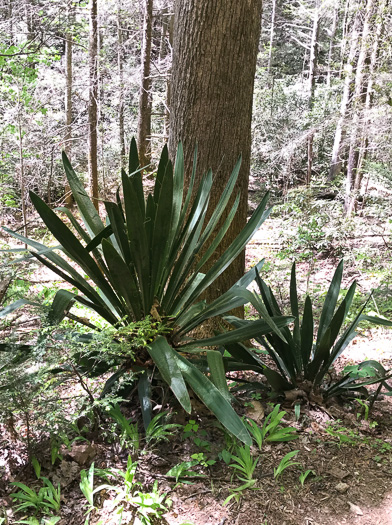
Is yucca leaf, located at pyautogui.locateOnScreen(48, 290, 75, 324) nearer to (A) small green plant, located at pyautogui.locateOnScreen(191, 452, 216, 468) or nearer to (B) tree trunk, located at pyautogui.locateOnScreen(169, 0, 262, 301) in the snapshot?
(A) small green plant, located at pyautogui.locateOnScreen(191, 452, 216, 468)

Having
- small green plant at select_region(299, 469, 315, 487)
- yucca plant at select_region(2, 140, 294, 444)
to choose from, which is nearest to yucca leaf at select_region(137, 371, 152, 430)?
yucca plant at select_region(2, 140, 294, 444)

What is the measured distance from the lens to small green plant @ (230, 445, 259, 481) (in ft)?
6.31

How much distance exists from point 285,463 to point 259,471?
13cm

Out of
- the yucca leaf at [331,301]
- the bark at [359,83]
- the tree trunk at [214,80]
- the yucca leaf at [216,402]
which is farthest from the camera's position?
the bark at [359,83]

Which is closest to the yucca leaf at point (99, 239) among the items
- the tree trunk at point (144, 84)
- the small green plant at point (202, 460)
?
the small green plant at point (202, 460)

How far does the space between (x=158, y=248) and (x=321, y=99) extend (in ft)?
52.4

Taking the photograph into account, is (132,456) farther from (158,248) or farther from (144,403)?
(158,248)

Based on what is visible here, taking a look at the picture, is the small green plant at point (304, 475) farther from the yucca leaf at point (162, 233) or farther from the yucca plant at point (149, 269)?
the yucca leaf at point (162, 233)

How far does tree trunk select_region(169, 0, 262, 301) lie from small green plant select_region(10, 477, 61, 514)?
5.27 ft

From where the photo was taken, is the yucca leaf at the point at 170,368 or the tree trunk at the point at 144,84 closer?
the yucca leaf at the point at 170,368

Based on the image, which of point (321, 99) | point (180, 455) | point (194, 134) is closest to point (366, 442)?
point (180, 455)

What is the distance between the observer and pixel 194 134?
289 centimetres

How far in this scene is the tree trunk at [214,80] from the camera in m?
2.79

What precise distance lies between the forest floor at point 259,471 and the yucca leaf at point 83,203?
1.03 meters
